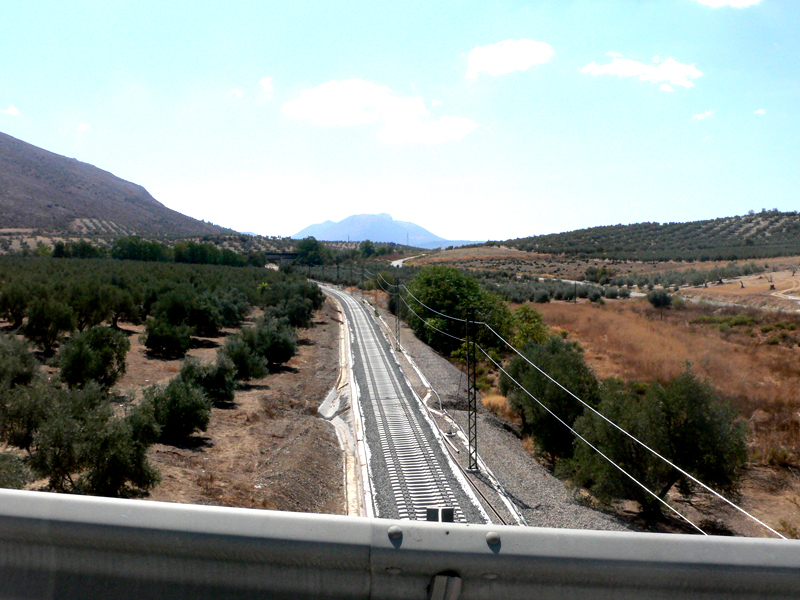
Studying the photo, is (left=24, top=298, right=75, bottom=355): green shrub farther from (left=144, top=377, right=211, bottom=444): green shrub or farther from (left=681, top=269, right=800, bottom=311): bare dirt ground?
(left=681, top=269, right=800, bottom=311): bare dirt ground

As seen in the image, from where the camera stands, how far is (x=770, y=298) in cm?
6091

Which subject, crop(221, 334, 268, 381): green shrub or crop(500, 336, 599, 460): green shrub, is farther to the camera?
crop(221, 334, 268, 381): green shrub

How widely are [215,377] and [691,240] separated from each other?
128m

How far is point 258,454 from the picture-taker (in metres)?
19.8

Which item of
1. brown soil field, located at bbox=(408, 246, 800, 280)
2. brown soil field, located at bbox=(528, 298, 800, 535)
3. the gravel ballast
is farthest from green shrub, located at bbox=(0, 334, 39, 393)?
brown soil field, located at bbox=(408, 246, 800, 280)

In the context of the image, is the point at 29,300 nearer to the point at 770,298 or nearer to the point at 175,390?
the point at 175,390

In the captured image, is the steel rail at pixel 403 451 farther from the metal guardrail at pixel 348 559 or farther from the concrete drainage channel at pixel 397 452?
the metal guardrail at pixel 348 559

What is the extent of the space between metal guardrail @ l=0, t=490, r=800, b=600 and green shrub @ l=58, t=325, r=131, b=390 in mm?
20781

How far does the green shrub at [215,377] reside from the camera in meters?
25.3

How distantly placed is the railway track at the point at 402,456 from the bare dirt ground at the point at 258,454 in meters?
1.50

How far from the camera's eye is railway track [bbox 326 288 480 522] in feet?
52.1

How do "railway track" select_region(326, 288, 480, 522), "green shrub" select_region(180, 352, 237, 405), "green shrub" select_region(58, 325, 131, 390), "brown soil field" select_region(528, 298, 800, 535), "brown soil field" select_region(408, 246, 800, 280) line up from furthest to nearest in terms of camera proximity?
1. "brown soil field" select_region(408, 246, 800, 280)
2. "green shrub" select_region(180, 352, 237, 405)
3. "green shrub" select_region(58, 325, 131, 390)
4. "brown soil field" select_region(528, 298, 800, 535)
5. "railway track" select_region(326, 288, 480, 522)

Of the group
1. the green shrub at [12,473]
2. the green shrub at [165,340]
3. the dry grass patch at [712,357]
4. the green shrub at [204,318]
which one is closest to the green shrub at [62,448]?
the green shrub at [12,473]

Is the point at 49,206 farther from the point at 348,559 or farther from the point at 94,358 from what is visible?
the point at 348,559
